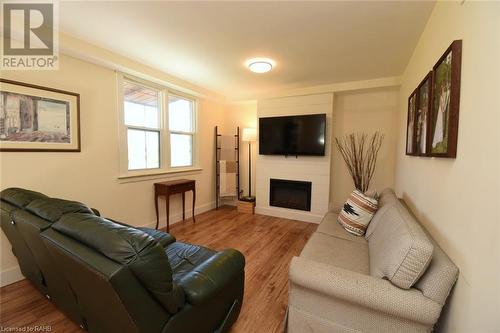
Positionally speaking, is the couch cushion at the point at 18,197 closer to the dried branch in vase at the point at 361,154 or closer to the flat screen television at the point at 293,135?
the flat screen television at the point at 293,135

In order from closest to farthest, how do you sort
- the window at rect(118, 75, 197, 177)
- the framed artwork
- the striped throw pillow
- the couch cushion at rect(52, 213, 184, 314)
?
1. the couch cushion at rect(52, 213, 184, 314)
2. the framed artwork
3. the striped throw pillow
4. the window at rect(118, 75, 197, 177)

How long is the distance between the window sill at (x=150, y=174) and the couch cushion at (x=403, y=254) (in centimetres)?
302

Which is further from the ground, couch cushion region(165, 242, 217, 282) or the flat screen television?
the flat screen television

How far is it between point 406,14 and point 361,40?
1.54 ft

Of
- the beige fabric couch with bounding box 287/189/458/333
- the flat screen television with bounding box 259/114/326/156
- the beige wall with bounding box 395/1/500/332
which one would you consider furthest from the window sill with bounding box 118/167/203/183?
the beige wall with bounding box 395/1/500/332

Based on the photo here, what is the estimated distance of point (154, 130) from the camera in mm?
3465

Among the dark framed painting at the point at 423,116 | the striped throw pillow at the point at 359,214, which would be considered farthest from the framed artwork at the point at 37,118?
the dark framed painting at the point at 423,116

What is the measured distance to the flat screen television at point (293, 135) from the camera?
12.3ft

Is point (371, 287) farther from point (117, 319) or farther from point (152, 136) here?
point (152, 136)

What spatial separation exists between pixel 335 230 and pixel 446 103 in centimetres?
142

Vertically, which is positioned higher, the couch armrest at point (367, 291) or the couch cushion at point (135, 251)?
the couch cushion at point (135, 251)

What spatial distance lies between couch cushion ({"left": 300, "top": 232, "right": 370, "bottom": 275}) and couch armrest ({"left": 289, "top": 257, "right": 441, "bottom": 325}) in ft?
1.28

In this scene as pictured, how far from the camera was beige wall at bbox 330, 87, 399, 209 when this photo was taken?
3.65 meters

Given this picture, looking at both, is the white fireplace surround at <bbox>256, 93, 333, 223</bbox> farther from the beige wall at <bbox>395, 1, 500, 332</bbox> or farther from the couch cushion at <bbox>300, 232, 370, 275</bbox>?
the beige wall at <bbox>395, 1, 500, 332</bbox>
